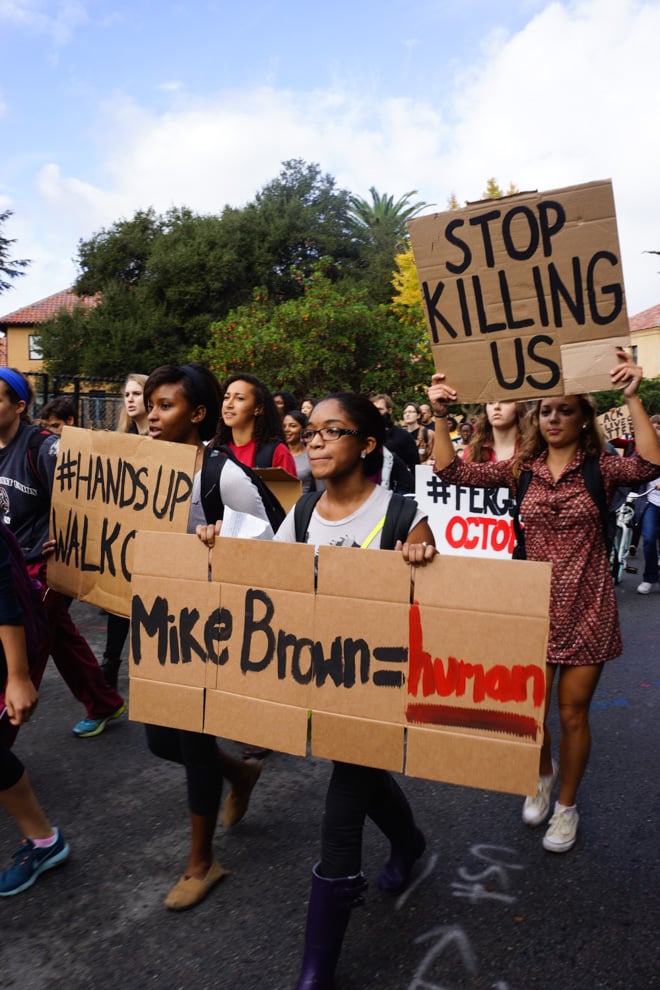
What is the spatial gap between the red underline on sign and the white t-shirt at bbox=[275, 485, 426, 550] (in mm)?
535

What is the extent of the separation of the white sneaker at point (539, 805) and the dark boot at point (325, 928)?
1.32 meters

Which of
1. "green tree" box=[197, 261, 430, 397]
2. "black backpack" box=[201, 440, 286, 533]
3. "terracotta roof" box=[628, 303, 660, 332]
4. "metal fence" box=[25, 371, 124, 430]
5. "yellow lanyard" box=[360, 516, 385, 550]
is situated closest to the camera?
"yellow lanyard" box=[360, 516, 385, 550]

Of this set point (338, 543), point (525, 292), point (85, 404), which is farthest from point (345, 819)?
point (85, 404)

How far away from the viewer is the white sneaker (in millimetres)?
3418

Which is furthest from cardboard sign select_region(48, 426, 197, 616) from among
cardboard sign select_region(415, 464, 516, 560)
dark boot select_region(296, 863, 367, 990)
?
cardboard sign select_region(415, 464, 516, 560)

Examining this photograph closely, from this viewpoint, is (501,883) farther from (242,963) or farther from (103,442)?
(103,442)

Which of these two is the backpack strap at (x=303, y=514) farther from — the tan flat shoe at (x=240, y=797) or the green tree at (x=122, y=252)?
the green tree at (x=122, y=252)

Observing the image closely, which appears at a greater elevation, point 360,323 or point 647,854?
point 360,323

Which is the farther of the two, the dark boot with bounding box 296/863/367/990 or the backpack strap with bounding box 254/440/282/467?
the backpack strap with bounding box 254/440/282/467

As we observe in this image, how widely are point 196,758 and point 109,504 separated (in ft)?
3.41

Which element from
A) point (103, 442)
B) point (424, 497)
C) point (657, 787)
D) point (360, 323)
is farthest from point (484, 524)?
point (360, 323)

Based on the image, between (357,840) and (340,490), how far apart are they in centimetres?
105

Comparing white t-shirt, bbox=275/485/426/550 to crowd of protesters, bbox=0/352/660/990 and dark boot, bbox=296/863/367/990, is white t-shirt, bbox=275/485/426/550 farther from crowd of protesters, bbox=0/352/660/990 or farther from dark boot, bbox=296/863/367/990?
dark boot, bbox=296/863/367/990

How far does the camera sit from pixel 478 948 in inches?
102
